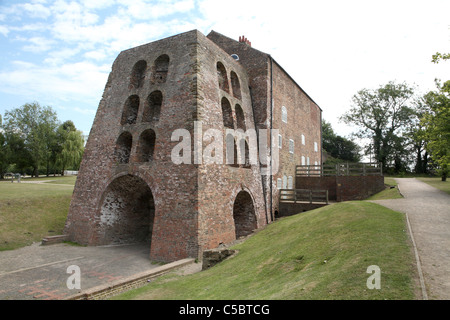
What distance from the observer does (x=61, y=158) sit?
4147 cm

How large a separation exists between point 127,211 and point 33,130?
115ft

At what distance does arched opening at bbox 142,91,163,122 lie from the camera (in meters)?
15.4

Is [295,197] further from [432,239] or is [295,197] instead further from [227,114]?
[432,239]

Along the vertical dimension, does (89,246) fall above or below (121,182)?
below

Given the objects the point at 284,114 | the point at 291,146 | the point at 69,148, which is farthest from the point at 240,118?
the point at 69,148

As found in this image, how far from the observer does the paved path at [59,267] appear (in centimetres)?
899

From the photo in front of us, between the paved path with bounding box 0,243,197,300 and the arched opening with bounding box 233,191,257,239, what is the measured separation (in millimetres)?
5754

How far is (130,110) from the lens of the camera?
16578mm

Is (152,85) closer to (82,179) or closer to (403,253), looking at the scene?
(82,179)

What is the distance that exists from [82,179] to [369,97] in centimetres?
4056

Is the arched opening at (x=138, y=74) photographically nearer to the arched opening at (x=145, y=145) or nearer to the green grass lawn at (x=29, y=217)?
the arched opening at (x=145, y=145)

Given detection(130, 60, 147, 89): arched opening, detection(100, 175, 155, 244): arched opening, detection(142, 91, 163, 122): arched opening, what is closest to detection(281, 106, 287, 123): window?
detection(142, 91, 163, 122): arched opening
